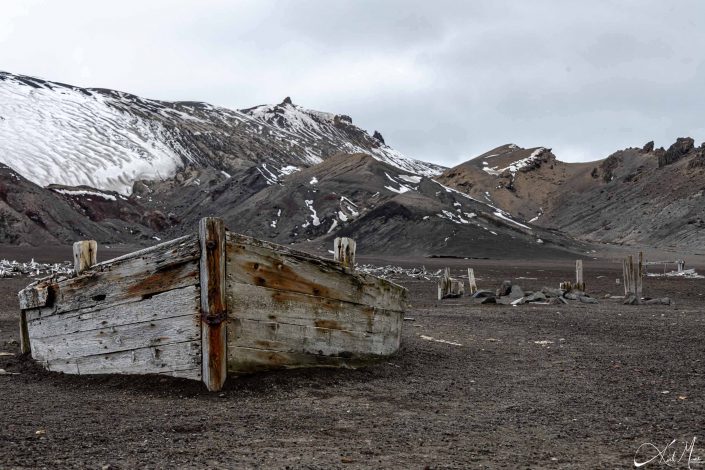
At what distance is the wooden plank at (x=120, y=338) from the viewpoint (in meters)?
8.69

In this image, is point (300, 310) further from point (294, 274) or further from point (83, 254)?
point (83, 254)

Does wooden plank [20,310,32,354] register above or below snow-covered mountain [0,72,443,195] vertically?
below

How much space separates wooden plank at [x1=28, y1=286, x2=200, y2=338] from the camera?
28.4 feet

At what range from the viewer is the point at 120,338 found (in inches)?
366

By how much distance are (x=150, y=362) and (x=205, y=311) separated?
1120 millimetres

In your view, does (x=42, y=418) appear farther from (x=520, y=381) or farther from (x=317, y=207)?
(x=317, y=207)

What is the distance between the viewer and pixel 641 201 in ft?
366

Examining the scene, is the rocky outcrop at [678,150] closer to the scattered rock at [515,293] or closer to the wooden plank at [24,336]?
the scattered rock at [515,293]

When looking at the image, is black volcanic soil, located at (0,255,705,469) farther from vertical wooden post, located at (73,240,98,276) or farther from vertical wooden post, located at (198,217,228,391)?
vertical wooden post, located at (73,240,98,276)

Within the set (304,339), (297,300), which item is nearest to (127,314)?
(297,300)

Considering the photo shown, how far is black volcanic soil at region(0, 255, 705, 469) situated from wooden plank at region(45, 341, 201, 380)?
135mm

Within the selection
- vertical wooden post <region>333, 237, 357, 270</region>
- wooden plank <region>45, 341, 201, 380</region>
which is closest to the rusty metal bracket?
wooden plank <region>45, 341, 201, 380</region>

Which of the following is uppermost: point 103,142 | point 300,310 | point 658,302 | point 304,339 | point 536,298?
point 103,142

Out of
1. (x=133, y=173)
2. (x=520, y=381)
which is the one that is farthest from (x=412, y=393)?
(x=133, y=173)
